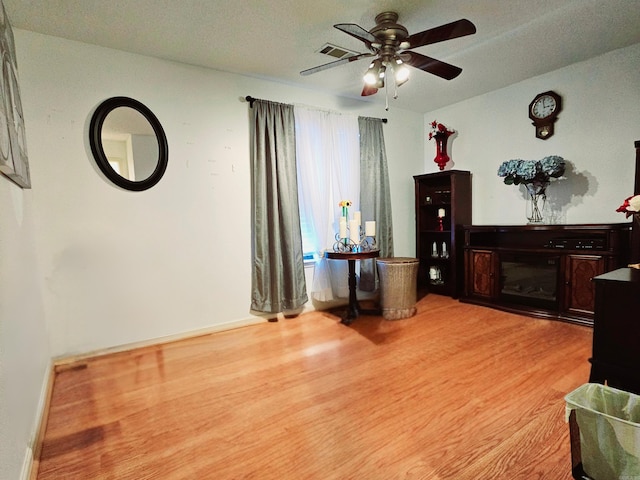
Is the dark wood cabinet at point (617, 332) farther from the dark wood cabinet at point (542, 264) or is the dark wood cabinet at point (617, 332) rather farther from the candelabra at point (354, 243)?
the candelabra at point (354, 243)

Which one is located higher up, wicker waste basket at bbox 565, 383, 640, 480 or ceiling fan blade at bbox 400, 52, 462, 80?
ceiling fan blade at bbox 400, 52, 462, 80

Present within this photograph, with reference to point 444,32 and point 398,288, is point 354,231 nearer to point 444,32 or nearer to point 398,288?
point 398,288

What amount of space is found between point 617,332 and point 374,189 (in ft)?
9.60

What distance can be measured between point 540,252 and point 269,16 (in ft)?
10.7

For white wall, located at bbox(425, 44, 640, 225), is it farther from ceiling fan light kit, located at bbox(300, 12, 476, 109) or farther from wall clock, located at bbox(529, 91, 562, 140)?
ceiling fan light kit, located at bbox(300, 12, 476, 109)

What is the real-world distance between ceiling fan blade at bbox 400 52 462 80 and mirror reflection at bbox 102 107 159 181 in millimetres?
2217

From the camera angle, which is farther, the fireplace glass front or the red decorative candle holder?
the red decorative candle holder

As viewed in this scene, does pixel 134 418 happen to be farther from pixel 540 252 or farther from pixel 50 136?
pixel 540 252

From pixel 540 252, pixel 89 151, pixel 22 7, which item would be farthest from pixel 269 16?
pixel 540 252

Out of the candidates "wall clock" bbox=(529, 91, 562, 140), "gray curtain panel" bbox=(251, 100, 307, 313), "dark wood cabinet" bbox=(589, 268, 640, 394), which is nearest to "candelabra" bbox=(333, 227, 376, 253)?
"gray curtain panel" bbox=(251, 100, 307, 313)

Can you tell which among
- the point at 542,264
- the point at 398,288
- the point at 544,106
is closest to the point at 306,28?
the point at 398,288

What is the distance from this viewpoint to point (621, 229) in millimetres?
2768

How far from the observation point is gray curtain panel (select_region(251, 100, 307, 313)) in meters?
3.28

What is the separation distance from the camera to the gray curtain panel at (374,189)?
3.95m
